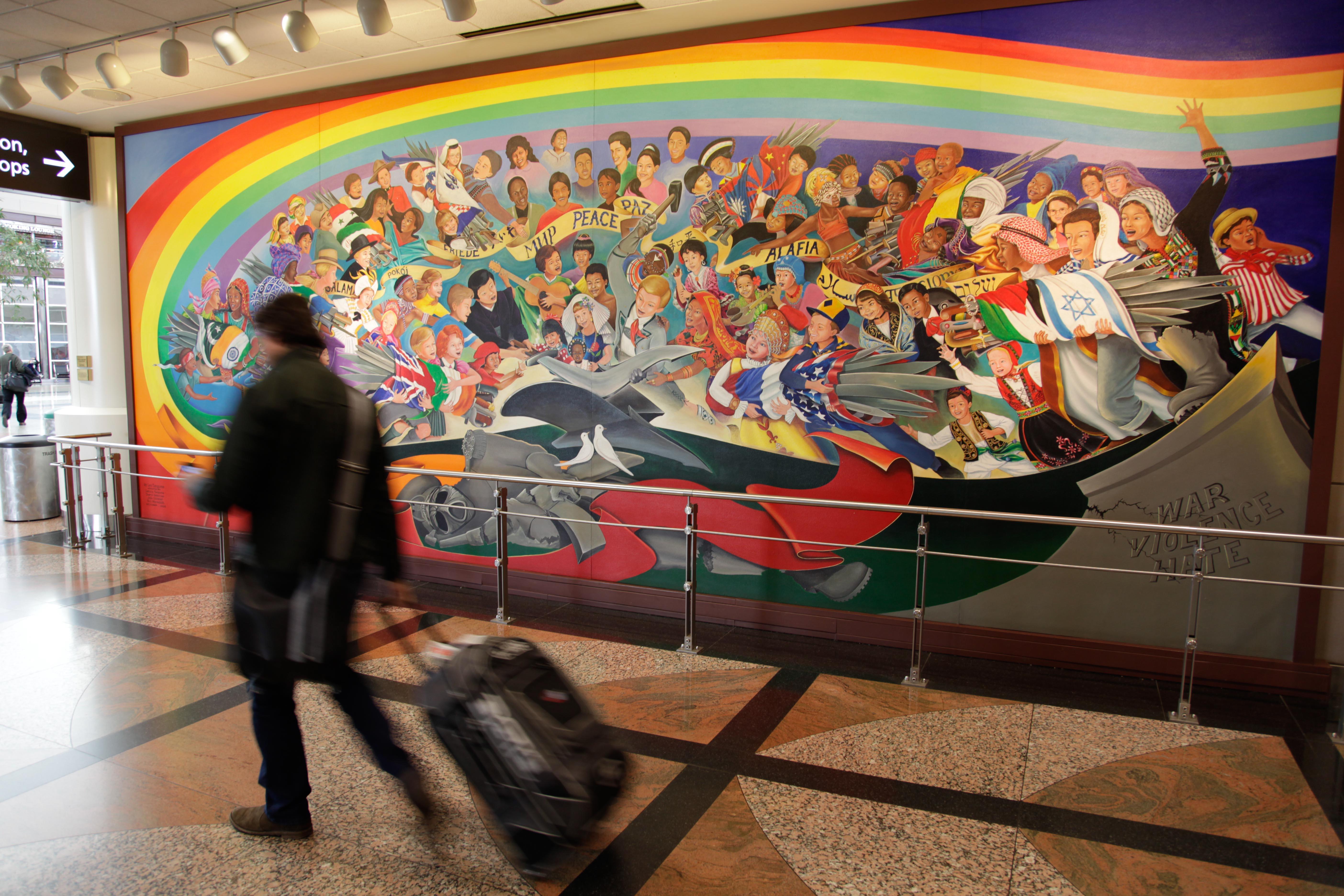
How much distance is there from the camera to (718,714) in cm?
347

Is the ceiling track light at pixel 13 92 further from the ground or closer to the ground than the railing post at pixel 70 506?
further from the ground

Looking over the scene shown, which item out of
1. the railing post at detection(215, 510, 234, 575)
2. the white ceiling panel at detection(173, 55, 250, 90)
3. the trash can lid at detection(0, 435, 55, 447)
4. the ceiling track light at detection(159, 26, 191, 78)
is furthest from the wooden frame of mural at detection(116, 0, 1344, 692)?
the trash can lid at detection(0, 435, 55, 447)

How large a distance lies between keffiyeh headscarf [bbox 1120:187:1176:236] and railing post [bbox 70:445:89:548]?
7.15 m

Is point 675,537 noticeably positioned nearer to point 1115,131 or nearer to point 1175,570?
point 1175,570

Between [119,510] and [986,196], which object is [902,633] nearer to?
[986,196]

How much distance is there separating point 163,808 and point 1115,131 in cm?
499

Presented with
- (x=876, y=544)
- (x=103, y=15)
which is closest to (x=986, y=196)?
(x=876, y=544)

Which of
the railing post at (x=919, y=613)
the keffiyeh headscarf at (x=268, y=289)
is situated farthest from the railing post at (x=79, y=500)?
Answer: the railing post at (x=919, y=613)

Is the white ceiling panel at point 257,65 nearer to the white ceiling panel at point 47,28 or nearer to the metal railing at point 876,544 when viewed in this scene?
the white ceiling panel at point 47,28

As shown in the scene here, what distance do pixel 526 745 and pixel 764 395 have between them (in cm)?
292

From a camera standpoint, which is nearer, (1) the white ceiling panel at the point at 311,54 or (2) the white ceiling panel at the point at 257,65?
(1) the white ceiling panel at the point at 311,54

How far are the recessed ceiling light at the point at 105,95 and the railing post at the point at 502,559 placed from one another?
437 centimetres

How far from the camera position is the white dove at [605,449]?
511cm

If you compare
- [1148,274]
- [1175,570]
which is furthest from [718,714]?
[1148,274]
